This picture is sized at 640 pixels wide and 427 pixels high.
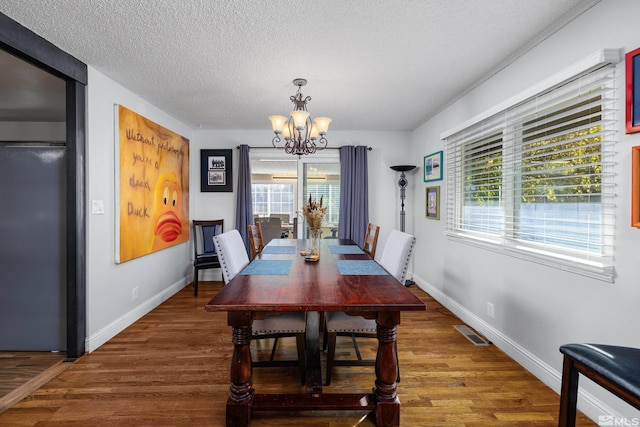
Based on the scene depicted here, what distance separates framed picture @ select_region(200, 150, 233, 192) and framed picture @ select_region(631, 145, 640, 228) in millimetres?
4429

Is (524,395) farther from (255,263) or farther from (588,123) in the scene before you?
(255,263)

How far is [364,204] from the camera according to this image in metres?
4.83

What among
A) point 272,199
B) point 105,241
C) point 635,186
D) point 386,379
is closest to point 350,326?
point 386,379

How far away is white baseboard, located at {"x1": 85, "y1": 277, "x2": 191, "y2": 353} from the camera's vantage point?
2.65 meters

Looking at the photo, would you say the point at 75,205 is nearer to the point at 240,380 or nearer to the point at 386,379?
the point at 240,380

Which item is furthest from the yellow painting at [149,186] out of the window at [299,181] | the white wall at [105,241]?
the window at [299,181]

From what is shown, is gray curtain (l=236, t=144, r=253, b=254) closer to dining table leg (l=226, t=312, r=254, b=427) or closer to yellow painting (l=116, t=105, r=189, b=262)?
yellow painting (l=116, t=105, r=189, b=262)

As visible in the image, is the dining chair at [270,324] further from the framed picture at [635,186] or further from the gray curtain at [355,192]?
the gray curtain at [355,192]

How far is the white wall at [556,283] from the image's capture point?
5.32 feet

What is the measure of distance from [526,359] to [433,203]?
217 cm

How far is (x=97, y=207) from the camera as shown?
8.95 feet

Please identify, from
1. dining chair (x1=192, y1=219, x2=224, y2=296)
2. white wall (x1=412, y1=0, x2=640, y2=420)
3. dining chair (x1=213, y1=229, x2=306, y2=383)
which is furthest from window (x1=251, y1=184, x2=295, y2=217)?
dining chair (x1=213, y1=229, x2=306, y2=383)

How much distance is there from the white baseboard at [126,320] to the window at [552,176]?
348 centimetres

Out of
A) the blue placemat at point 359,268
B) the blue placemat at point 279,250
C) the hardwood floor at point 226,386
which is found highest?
the blue placemat at point 279,250
